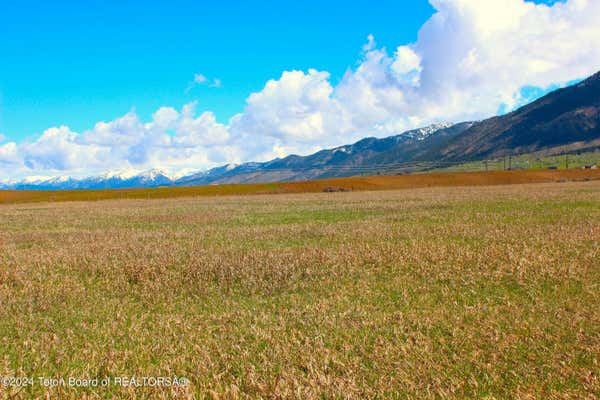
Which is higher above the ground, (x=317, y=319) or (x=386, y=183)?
(x=317, y=319)

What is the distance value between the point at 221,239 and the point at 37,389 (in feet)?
38.7

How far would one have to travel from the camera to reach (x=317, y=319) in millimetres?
6656

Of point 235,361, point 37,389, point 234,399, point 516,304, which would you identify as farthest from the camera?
point 516,304

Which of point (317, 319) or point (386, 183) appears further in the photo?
point (386, 183)

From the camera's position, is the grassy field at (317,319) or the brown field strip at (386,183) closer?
the grassy field at (317,319)

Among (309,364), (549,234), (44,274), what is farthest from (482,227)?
(44,274)

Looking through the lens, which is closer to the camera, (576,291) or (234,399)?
(234,399)

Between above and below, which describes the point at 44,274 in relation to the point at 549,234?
above

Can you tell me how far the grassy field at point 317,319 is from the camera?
4.66 m

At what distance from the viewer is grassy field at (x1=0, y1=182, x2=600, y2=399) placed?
15.3 feet

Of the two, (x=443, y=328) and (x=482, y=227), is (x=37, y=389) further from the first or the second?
(x=482, y=227)

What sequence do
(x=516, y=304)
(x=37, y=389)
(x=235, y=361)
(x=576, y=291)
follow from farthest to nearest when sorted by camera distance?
1. (x=576, y=291)
2. (x=516, y=304)
3. (x=235, y=361)
4. (x=37, y=389)

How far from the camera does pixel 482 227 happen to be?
654 inches

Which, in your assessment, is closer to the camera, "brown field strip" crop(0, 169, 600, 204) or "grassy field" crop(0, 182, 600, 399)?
"grassy field" crop(0, 182, 600, 399)
